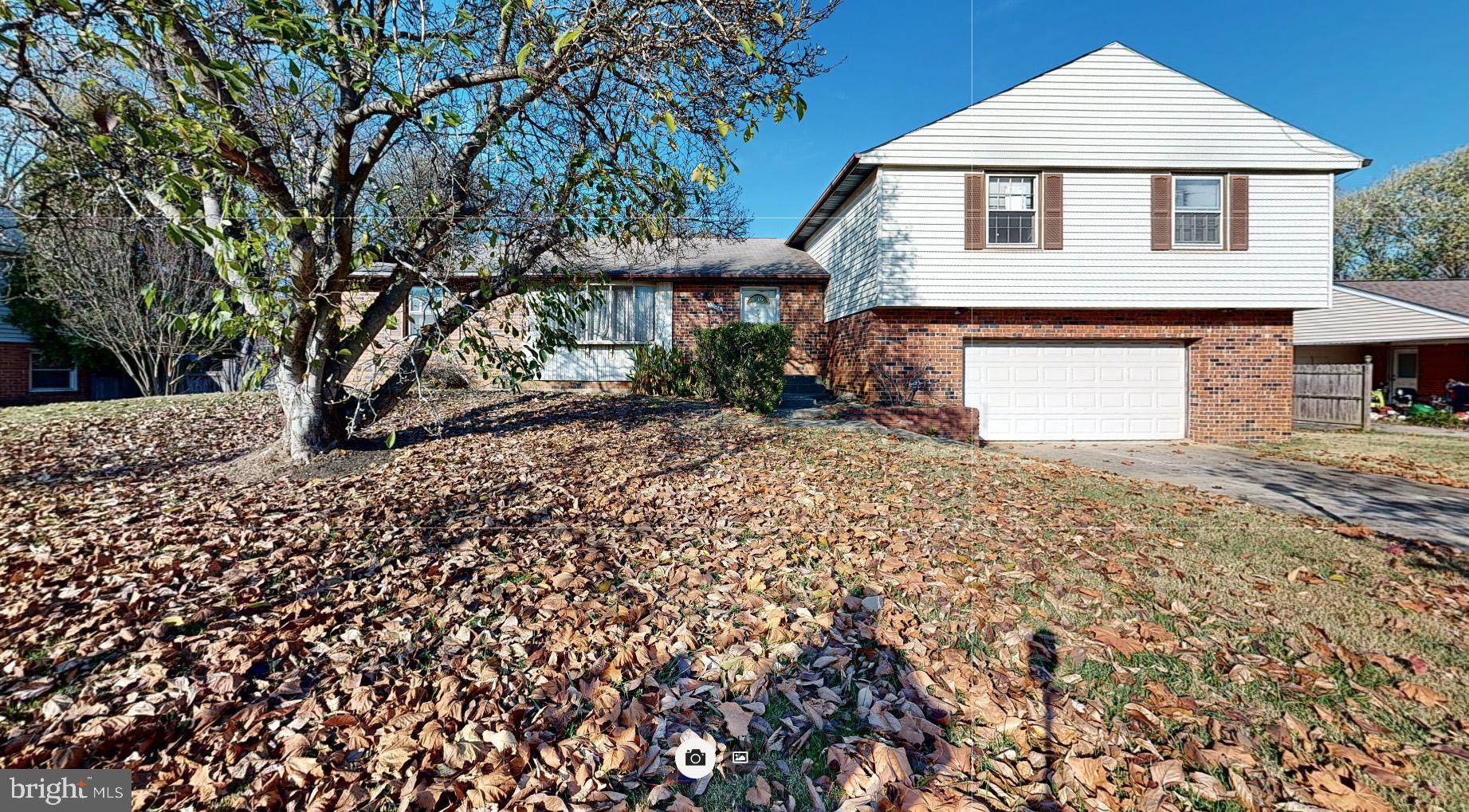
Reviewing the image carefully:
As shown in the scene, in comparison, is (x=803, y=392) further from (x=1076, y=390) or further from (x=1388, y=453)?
(x=1388, y=453)

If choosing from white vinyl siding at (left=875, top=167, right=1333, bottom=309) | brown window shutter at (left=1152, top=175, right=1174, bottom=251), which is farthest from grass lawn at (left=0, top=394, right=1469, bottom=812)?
brown window shutter at (left=1152, top=175, right=1174, bottom=251)

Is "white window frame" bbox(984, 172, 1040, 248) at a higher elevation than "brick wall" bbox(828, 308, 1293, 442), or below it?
higher

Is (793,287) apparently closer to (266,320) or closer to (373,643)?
(266,320)

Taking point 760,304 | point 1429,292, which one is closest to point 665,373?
point 760,304

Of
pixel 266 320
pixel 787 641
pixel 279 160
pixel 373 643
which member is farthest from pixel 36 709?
pixel 279 160

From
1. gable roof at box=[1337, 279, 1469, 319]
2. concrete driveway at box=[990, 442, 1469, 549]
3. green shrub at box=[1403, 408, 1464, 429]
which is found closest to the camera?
concrete driveway at box=[990, 442, 1469, 549]

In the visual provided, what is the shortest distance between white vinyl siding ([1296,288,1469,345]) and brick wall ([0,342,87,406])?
114 ft

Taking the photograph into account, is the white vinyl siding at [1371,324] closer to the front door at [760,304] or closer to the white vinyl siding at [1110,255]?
the white vinyl siding at [1110,255]

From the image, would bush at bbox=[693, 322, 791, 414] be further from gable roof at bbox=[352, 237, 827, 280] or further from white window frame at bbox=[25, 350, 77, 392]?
white window frame at bbox=[25, 350, 77, 392]

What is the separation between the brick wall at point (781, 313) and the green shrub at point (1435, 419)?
16.2 metres

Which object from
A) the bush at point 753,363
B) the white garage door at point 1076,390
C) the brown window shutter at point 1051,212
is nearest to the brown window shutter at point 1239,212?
the white garage door at point 1076,390

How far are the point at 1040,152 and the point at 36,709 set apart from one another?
43.1 feet

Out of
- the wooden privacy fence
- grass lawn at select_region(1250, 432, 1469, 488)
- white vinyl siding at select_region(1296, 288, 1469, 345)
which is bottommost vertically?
grass lawn at select_region(1250, 432, 1469, 488)

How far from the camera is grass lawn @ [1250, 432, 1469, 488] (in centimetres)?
745
